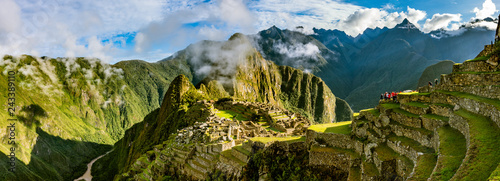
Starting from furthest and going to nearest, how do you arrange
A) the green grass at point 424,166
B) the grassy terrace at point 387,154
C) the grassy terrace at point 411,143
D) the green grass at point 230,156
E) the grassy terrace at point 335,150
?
the green grass at point 230,156, the grassy terrace at point 335,150, the grassy terrace at point 387,154, the grassy terrace at point 411,143, the green grass at point 424,166

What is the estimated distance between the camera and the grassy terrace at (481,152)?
8414 millimetres

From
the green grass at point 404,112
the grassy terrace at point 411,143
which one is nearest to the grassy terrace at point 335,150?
the grassy terrace at point 411,143

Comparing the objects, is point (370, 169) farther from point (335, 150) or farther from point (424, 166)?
point (424, 166)

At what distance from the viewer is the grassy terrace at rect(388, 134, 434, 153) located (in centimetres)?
1347

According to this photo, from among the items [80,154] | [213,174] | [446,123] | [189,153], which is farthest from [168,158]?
[80,154]

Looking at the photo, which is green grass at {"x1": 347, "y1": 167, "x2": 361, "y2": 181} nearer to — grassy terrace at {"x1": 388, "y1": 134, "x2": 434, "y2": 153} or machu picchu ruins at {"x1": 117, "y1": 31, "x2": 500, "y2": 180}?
machu picchu ruins at {"x1": 117, "y1": 31, "x2": 500, "y2": 180}

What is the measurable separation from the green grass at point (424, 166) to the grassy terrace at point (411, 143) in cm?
140

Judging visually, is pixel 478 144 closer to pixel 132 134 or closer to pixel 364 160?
pixel 364 160

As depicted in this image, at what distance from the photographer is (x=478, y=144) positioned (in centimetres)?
987

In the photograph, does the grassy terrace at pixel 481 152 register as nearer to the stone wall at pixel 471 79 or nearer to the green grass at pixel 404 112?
the green grass at pixel 404 112

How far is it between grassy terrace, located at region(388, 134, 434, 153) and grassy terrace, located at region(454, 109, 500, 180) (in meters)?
2.44

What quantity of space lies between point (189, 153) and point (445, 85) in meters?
26.3

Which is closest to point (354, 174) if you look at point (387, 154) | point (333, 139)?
point (387, 154)

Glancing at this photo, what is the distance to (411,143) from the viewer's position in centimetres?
1460
